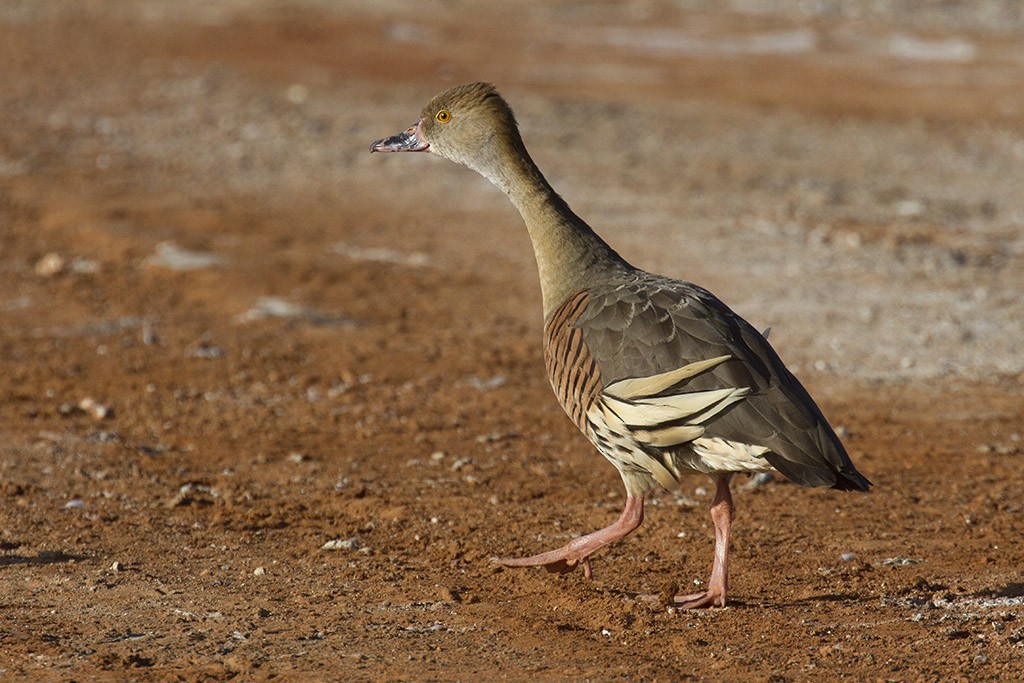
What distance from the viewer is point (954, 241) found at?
12.1m

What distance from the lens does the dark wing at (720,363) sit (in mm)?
4980

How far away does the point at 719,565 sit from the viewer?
5406 mm

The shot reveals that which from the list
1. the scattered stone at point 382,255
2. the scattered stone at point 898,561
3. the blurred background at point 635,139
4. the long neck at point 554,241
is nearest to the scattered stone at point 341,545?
the long neck at point 554,241

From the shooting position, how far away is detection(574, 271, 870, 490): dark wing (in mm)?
4980

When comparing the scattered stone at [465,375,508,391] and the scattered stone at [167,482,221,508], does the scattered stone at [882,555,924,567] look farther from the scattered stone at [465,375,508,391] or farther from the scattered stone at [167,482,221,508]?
the scattered stone at [465,375,508,391]

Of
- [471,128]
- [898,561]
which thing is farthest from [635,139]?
[898,561]

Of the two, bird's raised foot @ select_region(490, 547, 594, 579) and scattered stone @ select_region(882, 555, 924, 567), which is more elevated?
bird's raised foot @ select_region(490, 547, 594, 579)

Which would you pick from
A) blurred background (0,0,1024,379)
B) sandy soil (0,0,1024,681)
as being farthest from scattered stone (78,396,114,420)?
blurred background (0,0,1024,379)

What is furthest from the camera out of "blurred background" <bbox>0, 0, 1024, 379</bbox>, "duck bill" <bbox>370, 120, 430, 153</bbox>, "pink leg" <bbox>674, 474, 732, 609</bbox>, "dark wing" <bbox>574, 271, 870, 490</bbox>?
"blurred background" <bbox>0, 0, 1024, 379</bbox>

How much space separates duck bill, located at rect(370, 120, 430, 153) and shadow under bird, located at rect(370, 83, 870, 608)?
3.41ft

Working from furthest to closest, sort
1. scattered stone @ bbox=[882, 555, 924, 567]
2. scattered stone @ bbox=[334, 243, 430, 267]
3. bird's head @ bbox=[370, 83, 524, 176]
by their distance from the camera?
scattered stone @ bbox=[334, 243, 430, 267] < bird's head @ bbox=[370, 83, 524, 176] < scattered stone @ bbox=[882, 555, 924, 567]

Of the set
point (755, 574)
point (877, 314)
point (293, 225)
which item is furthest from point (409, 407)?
point (293, 225)

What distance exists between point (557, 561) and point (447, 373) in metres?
3.66

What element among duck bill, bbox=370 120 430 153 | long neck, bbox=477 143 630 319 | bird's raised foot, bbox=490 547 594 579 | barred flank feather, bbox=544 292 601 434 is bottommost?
bird's raised foot, bbox=490 547 594 579
